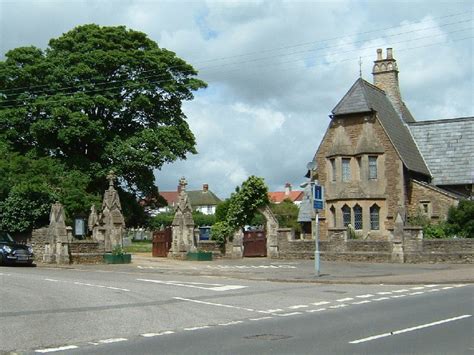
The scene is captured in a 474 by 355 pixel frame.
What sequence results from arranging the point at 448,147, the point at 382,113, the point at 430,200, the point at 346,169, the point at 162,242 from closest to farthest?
the point at 162,242 < the point at 430,200 < the point at 346,169 < the point at 382,113 < the point at 448,147

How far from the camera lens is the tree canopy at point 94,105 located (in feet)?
153

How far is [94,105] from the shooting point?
47188 mm

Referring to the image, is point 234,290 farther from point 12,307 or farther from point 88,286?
point 12,307

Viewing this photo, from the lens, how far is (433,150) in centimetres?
4772

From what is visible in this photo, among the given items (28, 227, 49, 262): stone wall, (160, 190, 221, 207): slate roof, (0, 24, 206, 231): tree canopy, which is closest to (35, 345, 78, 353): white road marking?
(28, 227, 49, 262): stone wall

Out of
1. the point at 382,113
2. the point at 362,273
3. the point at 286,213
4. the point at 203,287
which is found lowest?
the point at 203,287

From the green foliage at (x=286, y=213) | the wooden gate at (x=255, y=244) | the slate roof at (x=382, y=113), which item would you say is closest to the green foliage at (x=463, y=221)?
the slate roof at (x=382, y=113)

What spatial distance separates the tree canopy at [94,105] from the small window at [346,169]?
12260mm

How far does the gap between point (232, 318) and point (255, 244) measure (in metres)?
25.7

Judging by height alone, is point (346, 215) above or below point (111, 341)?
above

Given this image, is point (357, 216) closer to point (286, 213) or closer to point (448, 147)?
point (448, 147)

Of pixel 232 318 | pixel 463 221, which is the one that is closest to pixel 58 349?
pixel 232 318

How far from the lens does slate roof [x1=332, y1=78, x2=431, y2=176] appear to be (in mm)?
45000

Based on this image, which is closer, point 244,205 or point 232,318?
point 232,318
